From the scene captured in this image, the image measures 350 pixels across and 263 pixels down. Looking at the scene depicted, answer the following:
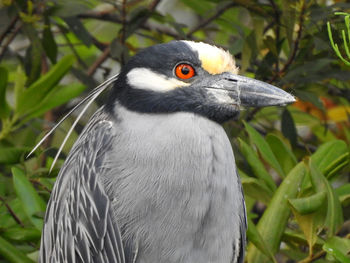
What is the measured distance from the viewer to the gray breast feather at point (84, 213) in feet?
7.47

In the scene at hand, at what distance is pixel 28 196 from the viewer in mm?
2465

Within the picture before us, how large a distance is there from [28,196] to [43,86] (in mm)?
497

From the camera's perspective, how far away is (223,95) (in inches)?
92.3

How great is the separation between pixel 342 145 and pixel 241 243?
1.75ft

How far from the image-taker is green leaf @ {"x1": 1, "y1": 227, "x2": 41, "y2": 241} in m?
2.41

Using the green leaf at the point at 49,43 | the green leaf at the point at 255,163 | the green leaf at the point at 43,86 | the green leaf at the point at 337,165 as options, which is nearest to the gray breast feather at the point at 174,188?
the green leaf at the point at 255,163

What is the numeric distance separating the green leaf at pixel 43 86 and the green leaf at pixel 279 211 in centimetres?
91

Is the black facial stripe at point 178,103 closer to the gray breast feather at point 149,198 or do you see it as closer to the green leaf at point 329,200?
the gray breast feather at point 149,198

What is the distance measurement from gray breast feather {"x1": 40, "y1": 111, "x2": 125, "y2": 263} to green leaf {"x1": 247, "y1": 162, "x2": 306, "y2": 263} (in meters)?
0.48

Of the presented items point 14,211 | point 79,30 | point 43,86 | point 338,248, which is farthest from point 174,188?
point 79,30

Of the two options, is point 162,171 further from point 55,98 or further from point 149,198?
point 55,98

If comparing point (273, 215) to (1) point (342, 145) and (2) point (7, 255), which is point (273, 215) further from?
(2) point (7, 255)

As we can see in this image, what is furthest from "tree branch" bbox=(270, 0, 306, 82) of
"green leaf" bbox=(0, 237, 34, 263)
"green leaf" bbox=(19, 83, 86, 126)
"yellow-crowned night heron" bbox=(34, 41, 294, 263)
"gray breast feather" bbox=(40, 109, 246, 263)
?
"green leaf" bbox=(0, 237, 34, 263)

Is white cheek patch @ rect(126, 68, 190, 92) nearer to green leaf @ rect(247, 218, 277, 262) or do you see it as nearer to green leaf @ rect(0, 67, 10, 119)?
green leaf @ rect(247, 218, 277, 262)
